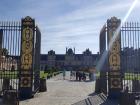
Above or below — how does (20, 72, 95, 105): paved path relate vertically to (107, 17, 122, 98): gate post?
below

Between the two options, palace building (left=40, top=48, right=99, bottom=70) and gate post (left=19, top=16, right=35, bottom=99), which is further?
palace building (left=40, top=48, right=99, bottom=70)

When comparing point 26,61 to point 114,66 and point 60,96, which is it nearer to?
point 60,96

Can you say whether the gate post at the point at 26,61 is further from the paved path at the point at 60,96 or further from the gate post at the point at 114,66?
the gate post at the point at 114,66

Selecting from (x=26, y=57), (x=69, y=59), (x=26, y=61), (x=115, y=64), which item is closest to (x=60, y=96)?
(x=26, y=61)

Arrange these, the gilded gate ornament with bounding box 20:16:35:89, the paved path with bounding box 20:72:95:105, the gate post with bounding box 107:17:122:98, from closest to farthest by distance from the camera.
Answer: the paved path with bounding box 20:72:95:105
the gate post with bounding box 107:17:122:98
the gilded gate ornament with bounding box 20:16:35:89

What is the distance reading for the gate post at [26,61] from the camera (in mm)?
17188

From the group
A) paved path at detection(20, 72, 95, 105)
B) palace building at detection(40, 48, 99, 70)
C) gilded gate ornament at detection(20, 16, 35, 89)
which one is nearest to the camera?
paved path at detection(20, 72, 95, 105)

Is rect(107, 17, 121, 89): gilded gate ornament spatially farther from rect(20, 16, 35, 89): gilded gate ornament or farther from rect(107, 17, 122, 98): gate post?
rect(20, 16, 35, 89): gilded gate ornament

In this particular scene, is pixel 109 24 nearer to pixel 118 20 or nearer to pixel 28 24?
pixel 118 20

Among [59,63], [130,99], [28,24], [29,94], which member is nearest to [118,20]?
[28,24]

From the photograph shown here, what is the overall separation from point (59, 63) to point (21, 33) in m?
130

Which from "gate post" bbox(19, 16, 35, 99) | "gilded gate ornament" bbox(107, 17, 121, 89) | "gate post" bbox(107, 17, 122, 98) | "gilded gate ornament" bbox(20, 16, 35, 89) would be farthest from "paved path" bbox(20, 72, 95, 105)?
"gilded gate ornament" bbox(107, 17, 121, 89)

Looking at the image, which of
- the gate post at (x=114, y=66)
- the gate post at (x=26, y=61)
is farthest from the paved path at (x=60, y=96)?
the gate post at (x=114, y=66)

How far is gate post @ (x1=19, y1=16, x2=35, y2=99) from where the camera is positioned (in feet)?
56.4
